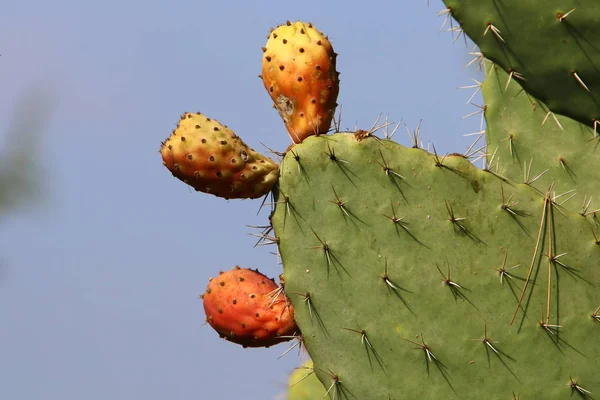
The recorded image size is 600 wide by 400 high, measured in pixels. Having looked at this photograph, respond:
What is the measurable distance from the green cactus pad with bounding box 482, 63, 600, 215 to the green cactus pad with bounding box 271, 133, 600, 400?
1.70 feet

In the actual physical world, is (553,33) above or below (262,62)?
above

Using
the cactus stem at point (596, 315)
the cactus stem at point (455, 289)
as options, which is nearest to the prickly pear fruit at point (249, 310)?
the cactus stem at point (455, 289)

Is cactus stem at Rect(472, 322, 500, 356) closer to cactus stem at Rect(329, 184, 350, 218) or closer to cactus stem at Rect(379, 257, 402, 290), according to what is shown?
cactus stem at Rect(379, 257, 402, 290)

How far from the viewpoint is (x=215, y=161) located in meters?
2.41

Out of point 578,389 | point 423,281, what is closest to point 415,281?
point 423,281

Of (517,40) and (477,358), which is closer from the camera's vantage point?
(477,358)

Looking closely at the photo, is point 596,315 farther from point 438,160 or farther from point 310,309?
point 310,309

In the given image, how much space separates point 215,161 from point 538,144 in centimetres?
108

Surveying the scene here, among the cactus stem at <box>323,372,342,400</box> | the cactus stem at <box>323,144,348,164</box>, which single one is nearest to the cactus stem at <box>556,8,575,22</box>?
the cactus stem at <box>323,144,348,164</box>

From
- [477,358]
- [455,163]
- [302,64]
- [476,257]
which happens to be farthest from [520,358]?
[302,64]

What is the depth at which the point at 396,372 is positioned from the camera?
245 centimetres

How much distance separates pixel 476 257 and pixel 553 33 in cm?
66

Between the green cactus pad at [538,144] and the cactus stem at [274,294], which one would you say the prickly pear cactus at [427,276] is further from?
the green cactus pad at [538,144]

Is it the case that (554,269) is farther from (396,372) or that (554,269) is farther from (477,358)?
(396,372)
